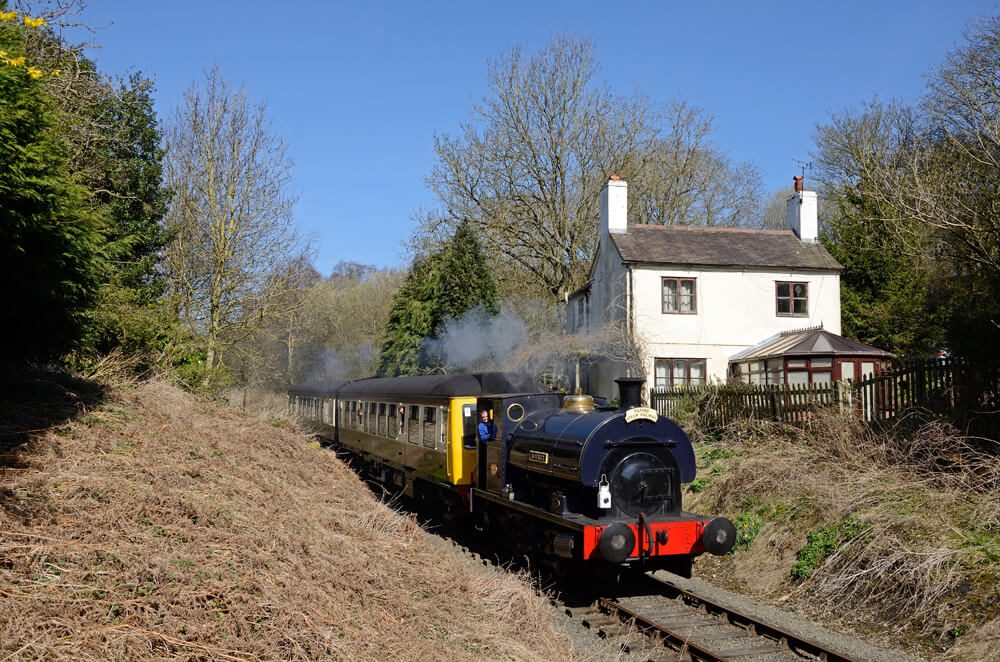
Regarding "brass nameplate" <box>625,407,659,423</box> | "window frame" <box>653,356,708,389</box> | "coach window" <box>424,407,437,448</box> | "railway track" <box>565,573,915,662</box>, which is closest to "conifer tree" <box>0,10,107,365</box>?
"coach window" <box>424,407,437,448</box>

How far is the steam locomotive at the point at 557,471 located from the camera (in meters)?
9.46

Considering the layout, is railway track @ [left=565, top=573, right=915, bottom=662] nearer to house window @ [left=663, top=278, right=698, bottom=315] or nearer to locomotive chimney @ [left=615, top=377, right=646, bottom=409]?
locomotive chimney @ [left=615, top=377, right=646, bottom=409]

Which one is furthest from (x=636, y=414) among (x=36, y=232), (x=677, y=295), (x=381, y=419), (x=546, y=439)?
(x=677, y=295)

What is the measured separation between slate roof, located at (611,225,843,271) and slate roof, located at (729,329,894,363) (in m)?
3.10

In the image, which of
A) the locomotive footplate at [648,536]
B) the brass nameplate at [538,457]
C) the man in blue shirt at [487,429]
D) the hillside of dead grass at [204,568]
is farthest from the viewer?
the man in blue shirt at [487,429]

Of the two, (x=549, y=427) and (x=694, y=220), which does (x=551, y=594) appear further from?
(x=694, y=220)

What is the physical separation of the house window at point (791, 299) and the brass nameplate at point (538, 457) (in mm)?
19748

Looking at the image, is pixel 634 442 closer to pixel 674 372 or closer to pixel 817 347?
pixel 817 347

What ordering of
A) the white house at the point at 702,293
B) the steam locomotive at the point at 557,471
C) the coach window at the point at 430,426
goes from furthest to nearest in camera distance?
the white house at the point at 702,293 → the coach window at the point at 430,426 → the steam locomotive at the point at 557,471

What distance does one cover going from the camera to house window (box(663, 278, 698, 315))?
90.7 ft

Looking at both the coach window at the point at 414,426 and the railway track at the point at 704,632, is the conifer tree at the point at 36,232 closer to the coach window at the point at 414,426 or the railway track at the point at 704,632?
the coach window at the point at 414,426

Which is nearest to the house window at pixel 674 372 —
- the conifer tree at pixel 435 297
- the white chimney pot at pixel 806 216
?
the conifer tree at pixel 435 297

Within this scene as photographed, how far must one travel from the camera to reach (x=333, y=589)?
251 inches

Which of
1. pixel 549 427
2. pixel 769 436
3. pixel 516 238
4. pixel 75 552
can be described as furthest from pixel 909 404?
pixel 516 238
